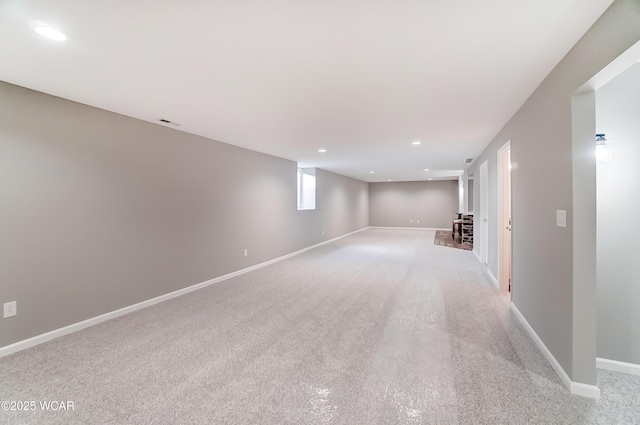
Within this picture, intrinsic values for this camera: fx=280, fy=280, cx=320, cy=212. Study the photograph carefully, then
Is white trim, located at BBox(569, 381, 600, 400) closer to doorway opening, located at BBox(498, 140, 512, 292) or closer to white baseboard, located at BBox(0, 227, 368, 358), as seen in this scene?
doorway opening, located at BBox(498, 140, 512, 292)

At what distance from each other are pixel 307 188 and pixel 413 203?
666 centimetres

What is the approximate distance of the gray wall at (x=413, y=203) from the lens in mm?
12234

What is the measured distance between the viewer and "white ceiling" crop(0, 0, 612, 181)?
4.77 feet

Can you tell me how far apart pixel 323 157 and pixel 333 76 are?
3.86 metres

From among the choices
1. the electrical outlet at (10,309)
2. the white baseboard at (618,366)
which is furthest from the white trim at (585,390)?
the electrical outlet at (10,309)

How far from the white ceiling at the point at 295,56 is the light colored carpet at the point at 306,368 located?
221 centimetres

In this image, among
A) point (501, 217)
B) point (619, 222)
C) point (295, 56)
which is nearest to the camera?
point (295, 56)

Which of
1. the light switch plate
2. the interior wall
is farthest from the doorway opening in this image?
the interior wall

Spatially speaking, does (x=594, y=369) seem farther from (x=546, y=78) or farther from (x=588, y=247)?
(x=546, y=78)

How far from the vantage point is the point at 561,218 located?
1920mm

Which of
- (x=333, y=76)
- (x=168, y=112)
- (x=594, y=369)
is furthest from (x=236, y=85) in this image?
(x=594, y=369)

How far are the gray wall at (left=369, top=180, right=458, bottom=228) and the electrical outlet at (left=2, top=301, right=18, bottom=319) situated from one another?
12144 mm

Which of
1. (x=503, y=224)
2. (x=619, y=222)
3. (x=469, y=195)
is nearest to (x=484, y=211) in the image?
(x=503, y=224)

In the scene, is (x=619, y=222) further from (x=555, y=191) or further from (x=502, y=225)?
(x=502, y=225)
